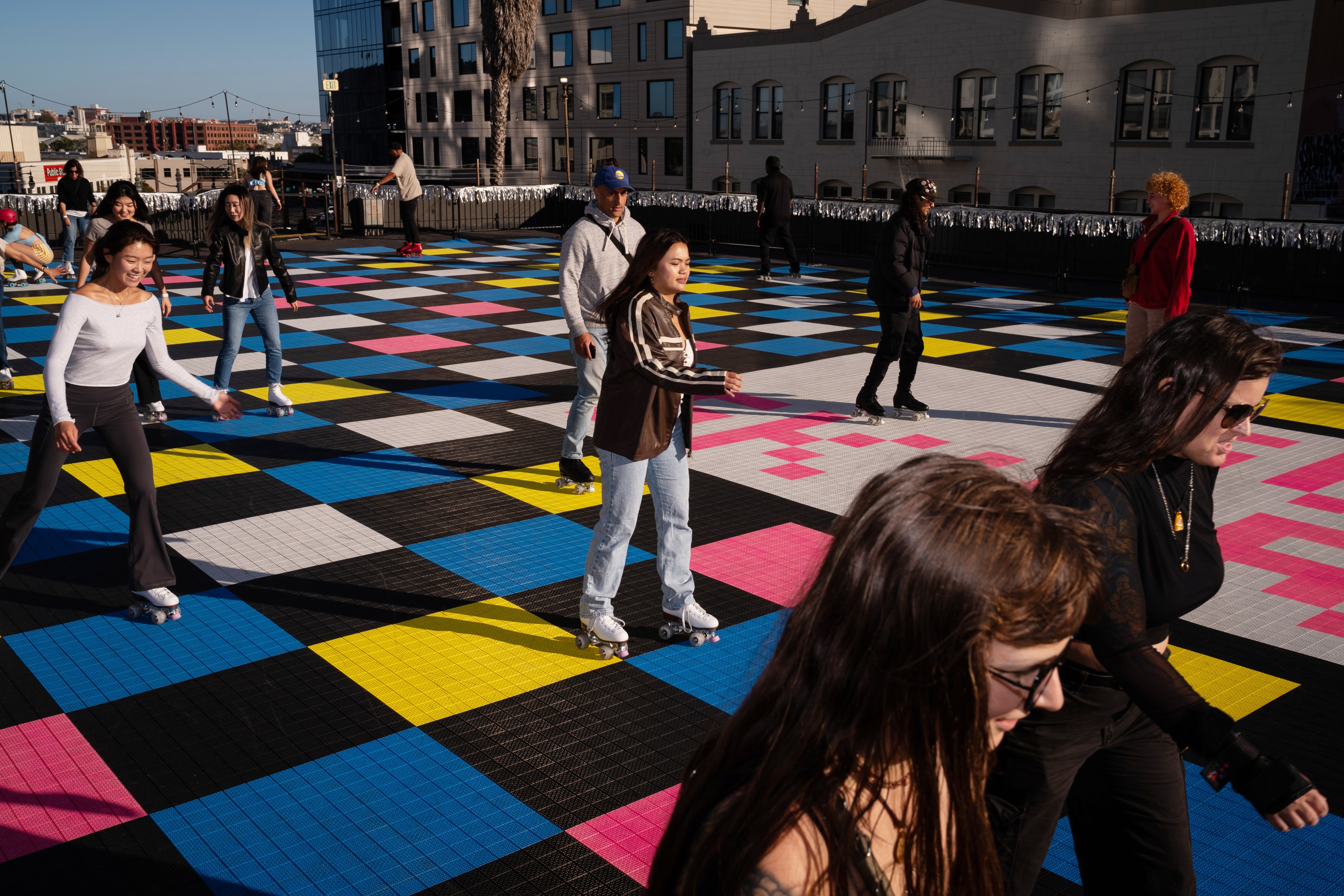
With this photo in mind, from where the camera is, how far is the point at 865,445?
30.1ft

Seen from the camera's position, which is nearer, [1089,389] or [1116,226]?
[1089,389]

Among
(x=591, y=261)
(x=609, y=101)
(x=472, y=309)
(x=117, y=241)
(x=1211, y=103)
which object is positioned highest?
(x=609, y=101)

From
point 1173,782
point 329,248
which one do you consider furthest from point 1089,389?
point 329,248

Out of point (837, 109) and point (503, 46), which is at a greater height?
point (503, 46)

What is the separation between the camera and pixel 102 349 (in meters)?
5.53

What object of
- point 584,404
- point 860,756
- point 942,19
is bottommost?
point 584,404

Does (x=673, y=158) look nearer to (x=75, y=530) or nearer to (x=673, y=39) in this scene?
(x=673, y=39)

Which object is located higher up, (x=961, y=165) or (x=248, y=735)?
(x=961, y=165)

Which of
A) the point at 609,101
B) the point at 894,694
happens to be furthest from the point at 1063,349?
the point at 609,101

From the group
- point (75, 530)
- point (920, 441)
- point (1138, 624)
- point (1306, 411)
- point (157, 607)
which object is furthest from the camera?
point (1306, 411)

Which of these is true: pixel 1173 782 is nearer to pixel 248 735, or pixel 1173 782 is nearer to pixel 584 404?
pixel 248 735

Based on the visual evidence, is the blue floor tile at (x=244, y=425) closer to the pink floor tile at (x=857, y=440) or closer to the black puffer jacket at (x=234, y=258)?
the black puffer jacket at (x=234, y=258)

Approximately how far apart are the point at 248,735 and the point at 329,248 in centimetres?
2263

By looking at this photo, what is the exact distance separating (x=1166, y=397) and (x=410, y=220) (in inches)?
877
